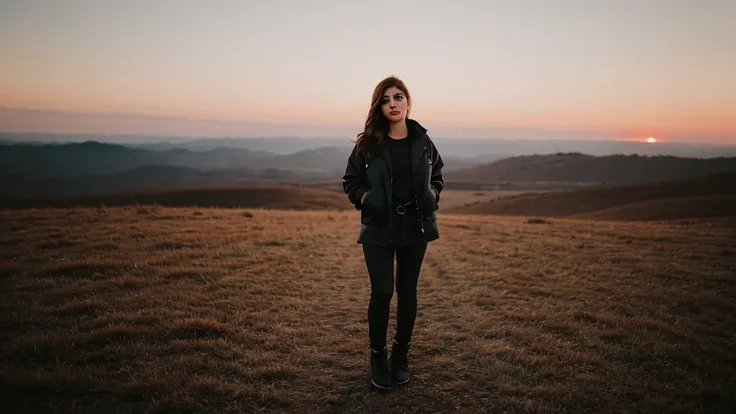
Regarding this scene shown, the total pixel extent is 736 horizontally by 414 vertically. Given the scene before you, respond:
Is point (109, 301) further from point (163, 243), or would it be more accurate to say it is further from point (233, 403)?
point (163, 243)

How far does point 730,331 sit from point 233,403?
7.40 m

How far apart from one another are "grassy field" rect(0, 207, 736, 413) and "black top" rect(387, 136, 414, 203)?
2148 mm

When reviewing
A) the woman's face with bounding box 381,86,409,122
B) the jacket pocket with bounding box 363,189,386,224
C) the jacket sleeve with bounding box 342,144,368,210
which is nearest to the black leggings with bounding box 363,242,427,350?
the jacket pocket with bounding box 363,189,386,224

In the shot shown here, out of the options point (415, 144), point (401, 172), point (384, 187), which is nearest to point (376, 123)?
point (415, 144)

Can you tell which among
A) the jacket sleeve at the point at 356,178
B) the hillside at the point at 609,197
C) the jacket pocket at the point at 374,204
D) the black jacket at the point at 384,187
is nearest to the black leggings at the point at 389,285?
the black jacket at the point at 384,187

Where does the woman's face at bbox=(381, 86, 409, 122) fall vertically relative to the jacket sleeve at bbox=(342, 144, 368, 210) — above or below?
above

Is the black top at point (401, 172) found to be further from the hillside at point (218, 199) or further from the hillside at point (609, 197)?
the hillside at point (218, 199)

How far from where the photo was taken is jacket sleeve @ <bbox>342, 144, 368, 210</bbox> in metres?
3.86

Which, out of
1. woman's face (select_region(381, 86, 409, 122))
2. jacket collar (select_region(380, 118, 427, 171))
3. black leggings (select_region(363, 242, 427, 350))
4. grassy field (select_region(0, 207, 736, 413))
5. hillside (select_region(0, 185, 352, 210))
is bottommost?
hillside (select_region(0, 185, 352, 210))

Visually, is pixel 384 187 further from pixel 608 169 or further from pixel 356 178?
pixel 608 169

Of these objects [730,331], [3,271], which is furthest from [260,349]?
[730,331]

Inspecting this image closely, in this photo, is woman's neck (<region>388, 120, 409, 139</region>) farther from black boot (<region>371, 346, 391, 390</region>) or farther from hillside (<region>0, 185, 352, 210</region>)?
hillside (<region>0, 185, 352, 210</region>)

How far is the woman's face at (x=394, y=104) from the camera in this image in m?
3.75

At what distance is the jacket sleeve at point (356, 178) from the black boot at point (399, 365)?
173 centimetres
